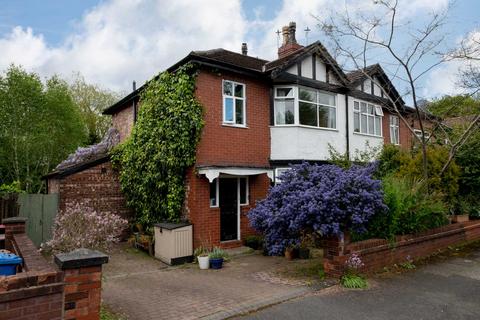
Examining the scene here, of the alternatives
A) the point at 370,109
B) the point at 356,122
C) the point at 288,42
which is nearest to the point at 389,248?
the point at 356,122

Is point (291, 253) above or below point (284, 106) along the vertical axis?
below

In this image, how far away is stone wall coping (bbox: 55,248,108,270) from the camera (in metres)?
3.86

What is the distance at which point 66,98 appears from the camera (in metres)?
27.4

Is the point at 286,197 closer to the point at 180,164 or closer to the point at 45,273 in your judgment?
the point at 180,164

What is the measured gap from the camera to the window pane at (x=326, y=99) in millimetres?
13477

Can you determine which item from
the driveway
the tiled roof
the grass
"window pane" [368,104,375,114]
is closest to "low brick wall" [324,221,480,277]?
the grass

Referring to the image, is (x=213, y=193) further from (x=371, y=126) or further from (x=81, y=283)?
(x=371, y=126)

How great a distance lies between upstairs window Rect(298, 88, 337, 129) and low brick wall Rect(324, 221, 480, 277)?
5.31 m

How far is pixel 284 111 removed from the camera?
1258 cm

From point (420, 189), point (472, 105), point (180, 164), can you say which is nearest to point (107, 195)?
point (180, 164)

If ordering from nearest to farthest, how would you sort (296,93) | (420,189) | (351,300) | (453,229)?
(351,300) < (420,189) < (453,229) < (296,93)

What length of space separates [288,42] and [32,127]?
19.5 m

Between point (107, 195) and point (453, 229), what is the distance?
1152 cm

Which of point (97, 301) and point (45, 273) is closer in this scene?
point (45, 273)
